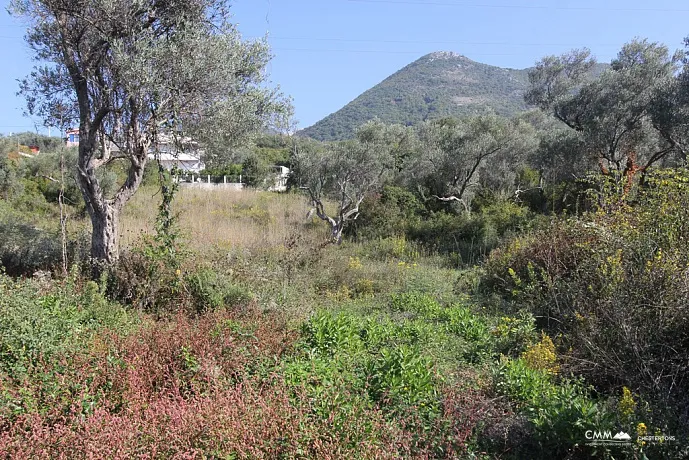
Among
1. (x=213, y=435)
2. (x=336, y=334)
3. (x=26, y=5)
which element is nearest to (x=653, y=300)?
(x=336, y=334)

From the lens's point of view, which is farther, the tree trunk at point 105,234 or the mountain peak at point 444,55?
the mountain peak at point 444,55

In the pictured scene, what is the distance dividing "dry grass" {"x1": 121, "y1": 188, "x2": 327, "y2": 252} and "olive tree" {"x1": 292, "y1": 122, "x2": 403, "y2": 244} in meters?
1.03

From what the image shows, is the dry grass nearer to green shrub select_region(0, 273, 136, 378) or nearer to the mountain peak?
green shrub select_region(0, 273, 136, 378)

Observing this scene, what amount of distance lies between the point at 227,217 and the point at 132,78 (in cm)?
904

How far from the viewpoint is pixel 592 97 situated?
1288 centimetres

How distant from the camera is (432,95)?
82.8m

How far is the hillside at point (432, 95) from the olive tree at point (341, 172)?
42.2 metres

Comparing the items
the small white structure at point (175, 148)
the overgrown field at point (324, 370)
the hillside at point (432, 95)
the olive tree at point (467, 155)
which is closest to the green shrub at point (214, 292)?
the overgrown field at point (324, 370)

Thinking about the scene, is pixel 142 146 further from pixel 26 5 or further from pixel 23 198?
pixel 23 198

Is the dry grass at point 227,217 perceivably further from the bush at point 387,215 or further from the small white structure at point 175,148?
the small white structure at point 175,148

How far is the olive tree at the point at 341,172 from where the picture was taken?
1412 centimetres

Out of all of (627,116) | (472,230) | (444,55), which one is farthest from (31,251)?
(444,55)

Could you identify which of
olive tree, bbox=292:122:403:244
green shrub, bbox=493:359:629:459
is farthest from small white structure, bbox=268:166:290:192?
green shrub, bbox=493:359:629:459

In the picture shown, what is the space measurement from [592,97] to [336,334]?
38.2 ft
